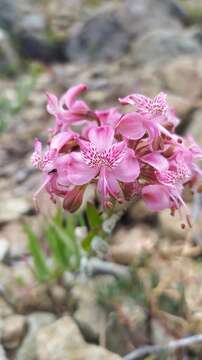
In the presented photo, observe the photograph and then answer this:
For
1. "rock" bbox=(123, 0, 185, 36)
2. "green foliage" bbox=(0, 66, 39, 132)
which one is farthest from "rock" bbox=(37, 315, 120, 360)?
"rock" bbox=(123, 0, 185, 36)

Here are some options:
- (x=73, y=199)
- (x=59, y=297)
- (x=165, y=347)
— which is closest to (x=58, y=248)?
(x=59, y=297)

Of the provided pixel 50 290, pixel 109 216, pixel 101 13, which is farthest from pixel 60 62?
pixel 109 216

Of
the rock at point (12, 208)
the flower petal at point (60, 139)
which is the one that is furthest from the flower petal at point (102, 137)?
the rock at point (12, 208)

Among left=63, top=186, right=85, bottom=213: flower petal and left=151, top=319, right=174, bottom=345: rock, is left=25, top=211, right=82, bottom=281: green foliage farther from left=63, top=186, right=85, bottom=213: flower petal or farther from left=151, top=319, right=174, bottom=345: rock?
left=63, top=186, right=85, bottom=213: flower petal

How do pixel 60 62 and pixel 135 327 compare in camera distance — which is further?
pixel 60 62

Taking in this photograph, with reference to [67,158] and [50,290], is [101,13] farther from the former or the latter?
[67,158]

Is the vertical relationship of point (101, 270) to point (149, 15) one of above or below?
above

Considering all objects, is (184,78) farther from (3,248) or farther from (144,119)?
(144,119)
